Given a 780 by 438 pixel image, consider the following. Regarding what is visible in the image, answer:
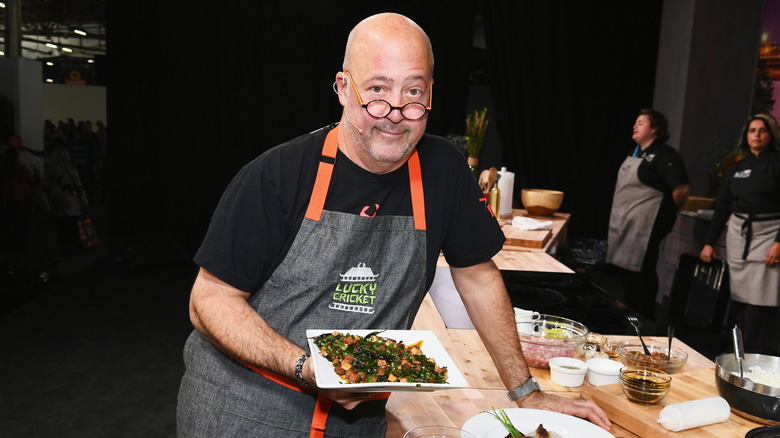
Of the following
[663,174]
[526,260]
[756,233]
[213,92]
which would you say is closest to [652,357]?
[526,260]

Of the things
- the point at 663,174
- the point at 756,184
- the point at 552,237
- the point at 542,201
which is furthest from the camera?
the point at 663,174

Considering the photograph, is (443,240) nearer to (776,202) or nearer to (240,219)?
(240,219)

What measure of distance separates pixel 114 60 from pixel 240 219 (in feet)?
20.6

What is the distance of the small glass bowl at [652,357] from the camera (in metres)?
1.54

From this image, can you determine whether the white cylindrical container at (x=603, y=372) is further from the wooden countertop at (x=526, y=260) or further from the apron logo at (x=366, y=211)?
the wooden countertop at (x=526, y=260)

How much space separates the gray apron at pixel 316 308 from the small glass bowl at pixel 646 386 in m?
0.52

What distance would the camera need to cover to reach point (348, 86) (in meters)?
1.39

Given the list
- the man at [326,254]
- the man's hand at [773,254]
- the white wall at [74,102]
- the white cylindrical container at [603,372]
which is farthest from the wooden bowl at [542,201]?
the white wall at [74,102]

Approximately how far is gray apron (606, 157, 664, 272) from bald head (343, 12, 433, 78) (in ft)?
13.4

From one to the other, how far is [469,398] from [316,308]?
0.42 metres

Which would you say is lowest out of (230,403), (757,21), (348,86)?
(230,403)

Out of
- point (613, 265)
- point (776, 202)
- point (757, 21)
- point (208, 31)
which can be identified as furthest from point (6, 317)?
point (757, 21)

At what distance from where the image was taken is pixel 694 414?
1.20 meters

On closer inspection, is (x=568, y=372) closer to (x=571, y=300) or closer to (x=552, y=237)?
(x=571, y=300)
